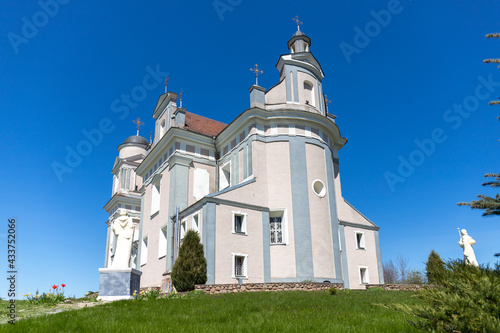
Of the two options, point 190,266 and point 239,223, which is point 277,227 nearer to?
point 239,223

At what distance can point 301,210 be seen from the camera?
22.3 metres

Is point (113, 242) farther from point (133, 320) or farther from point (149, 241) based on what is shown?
point (133, 320)

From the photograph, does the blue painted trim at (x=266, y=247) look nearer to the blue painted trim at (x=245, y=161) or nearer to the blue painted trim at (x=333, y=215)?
the blue painted trim at (x=245, y=161)

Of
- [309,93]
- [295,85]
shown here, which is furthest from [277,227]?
[309,93]

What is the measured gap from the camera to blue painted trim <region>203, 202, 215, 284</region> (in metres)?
19.8

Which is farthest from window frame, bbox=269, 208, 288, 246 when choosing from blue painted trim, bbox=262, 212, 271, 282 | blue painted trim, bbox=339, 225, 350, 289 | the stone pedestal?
the stone pedestal

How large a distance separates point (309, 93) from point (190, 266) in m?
15.0

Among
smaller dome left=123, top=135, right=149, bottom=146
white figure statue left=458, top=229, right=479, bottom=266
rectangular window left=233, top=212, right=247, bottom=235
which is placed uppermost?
smaller dome left=123, top=135, right=149, bottom=146

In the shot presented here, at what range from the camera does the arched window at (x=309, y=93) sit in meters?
26.6

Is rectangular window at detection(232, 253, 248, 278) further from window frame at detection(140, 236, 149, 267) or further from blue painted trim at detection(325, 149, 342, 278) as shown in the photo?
window frame at detection(140, 236, 149, 267)

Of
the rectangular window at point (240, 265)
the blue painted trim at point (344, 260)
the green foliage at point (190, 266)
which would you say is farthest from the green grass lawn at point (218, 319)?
the blue painted trim at point (344, 260)

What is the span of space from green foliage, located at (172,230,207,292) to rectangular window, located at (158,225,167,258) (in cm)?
666

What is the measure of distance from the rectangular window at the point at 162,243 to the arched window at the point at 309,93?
43.8 ft

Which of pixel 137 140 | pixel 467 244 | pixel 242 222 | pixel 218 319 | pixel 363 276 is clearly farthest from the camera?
pixel 137 140
